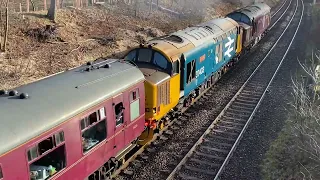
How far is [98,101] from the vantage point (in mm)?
8547

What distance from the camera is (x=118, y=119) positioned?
31.7 ft

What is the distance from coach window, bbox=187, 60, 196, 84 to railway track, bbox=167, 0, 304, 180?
6.72 ft

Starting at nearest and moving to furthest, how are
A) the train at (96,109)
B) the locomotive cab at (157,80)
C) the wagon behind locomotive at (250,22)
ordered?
the train at (96,109) < the locomotive cab at (157,80) < the wagon behind locomotive at (250,22)

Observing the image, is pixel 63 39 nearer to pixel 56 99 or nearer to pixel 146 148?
pixel 146 148

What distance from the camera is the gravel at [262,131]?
11.3m

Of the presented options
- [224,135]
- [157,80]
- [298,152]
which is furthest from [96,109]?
[298,152]

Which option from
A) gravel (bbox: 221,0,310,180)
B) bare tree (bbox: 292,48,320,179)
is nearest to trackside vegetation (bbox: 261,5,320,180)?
bare tree (bbox: 292,48,320,179)

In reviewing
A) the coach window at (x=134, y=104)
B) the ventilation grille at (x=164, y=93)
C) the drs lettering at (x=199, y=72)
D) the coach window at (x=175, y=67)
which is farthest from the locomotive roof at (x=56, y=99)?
the drs lettering at (x=199, y=72)

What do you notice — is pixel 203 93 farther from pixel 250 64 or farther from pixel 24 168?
pixel 24 168

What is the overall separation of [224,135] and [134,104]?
15.7 feet

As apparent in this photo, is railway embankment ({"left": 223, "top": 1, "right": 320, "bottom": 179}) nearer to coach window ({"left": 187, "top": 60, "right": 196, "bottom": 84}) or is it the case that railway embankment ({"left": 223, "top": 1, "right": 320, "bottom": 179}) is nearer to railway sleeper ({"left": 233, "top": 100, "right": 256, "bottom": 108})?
railway sleeper ({"left": 233, "top": 100, "right": 256, "bottom": 108})

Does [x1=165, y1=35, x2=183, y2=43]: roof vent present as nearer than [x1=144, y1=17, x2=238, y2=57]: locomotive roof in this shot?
No

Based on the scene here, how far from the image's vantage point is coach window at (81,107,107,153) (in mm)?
8266

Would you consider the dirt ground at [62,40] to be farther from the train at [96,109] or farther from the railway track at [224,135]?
the railway track at [224,135]
